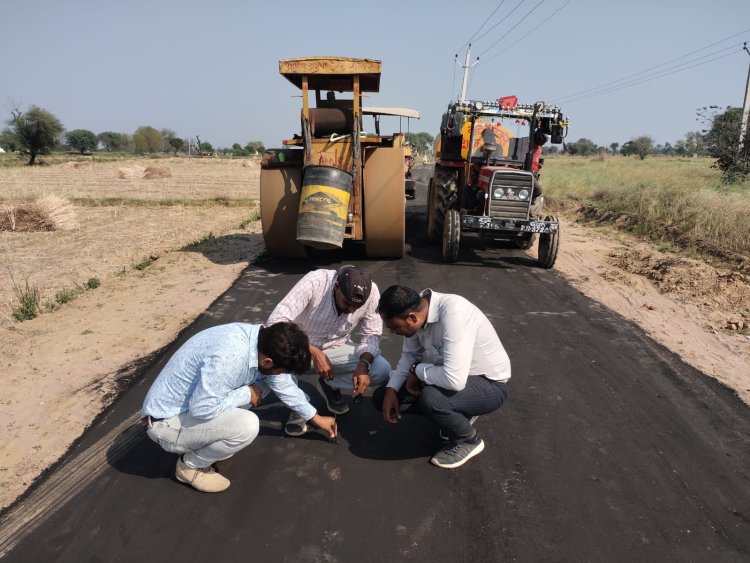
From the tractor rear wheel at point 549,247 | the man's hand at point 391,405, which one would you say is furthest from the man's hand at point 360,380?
the tractor rear wheel at point 549,247

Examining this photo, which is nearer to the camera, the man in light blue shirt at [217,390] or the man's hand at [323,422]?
the man in light blue shirt at [217,390]

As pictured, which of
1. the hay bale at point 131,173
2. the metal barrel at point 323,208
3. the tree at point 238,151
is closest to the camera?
the metal barrel at point 323,208

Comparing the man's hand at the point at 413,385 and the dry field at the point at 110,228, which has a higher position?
the man's hand at the point at 413,385

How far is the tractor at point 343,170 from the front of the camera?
780 centimetres

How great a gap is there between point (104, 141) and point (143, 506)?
110m

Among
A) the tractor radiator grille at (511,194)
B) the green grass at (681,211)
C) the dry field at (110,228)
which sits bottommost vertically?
the dry field at (110,228)

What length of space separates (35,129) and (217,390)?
47.4 m

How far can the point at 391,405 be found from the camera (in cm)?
334

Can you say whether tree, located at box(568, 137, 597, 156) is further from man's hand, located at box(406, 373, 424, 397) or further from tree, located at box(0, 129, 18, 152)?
man's hand, located at box(406, 373, 424, 397)

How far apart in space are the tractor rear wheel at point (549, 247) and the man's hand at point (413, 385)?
561cm

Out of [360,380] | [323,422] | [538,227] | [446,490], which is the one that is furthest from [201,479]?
[538,227]

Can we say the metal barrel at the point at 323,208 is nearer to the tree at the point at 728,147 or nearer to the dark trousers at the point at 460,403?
the dark trousers at the point at 460,403

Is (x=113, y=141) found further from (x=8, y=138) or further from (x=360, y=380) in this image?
(x=360, y=380)

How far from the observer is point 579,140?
108 metres
